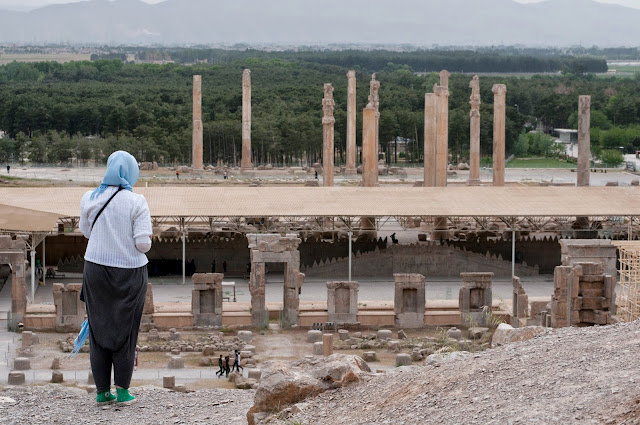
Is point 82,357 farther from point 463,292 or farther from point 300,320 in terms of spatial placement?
point 463,292

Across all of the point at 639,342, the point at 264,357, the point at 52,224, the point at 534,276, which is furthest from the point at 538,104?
the point at 639,342

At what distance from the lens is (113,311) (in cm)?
1397

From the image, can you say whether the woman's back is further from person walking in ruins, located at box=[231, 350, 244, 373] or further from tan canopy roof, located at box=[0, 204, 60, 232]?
tan canopy roof, located at box=[0, 204, 60, 232]

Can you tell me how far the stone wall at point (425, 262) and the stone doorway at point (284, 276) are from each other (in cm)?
898

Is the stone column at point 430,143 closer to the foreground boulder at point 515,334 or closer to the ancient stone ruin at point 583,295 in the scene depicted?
the ancient stone ruin at point 583,295

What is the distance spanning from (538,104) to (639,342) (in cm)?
10220

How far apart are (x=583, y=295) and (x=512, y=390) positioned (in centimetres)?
1876

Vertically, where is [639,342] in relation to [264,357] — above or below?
above

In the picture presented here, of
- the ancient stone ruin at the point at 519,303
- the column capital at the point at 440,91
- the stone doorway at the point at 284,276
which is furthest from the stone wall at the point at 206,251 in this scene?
the column capital at the point at 440,91

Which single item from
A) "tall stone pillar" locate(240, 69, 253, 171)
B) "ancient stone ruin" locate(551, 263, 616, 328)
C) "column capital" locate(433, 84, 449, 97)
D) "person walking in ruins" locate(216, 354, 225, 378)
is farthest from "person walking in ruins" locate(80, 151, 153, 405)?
"tall stone pillar" locate(240, 69, 253, 171)

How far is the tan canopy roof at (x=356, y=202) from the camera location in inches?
1655

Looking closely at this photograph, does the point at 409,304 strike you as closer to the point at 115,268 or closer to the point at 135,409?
the point at 135,409

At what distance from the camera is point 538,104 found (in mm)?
114500

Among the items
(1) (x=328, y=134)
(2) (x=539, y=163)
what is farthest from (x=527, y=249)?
(2) (x=539, y=163)
